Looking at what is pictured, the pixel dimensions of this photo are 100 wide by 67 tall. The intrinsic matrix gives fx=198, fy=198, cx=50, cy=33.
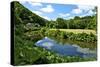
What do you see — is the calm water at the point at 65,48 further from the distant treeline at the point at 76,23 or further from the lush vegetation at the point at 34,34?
the distant treeline at the point at 76,23

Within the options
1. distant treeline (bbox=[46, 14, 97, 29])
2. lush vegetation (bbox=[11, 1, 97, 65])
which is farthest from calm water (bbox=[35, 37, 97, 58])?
distant treeline (bbox=[46, 14, 97, 29])

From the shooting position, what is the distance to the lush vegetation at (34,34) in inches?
60.1

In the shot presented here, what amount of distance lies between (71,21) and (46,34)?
257 millimetres

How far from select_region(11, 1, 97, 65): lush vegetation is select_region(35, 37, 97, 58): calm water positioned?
3cm

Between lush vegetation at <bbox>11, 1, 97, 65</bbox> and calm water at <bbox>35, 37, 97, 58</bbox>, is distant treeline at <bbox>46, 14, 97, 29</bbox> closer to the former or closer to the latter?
lush vegetation at <bbox>11, 1, 97, 65</bbox>

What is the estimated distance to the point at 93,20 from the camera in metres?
1.78

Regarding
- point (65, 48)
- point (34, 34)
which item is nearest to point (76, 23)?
point (65, 48)

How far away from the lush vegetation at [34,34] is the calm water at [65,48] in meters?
0.03

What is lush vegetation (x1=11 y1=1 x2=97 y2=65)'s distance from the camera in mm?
1526

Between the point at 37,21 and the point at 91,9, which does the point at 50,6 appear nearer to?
the point at 37,21

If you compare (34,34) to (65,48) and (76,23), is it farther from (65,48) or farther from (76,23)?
(76,23)

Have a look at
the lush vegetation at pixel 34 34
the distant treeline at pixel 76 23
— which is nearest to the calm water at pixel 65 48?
the lush vegetation at pixel 34 34
